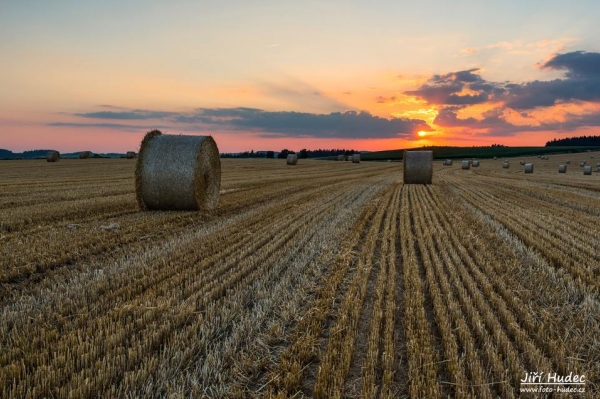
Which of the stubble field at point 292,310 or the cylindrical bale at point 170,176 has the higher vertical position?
the cylindrical bale at point 170,176

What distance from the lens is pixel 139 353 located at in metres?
3.25

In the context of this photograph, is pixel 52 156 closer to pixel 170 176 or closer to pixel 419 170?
pixel 419 170

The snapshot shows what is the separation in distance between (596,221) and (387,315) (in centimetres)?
873

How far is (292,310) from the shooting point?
426cm

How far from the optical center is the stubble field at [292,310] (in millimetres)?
3004

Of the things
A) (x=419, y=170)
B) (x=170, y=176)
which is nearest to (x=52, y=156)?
(x=419, y=170)

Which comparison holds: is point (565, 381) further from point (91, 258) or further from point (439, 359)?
point (91, 258)

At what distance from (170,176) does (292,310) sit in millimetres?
8126

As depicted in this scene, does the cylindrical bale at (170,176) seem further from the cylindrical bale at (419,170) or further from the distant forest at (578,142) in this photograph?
the distant forest at (578,142)

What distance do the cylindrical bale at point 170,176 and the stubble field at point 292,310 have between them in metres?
2.51

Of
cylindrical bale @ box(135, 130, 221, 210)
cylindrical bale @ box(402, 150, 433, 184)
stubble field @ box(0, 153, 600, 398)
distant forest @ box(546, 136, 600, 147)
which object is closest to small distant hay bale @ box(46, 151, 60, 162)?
cylindrical bale @ box(135, 130, 221, 210)

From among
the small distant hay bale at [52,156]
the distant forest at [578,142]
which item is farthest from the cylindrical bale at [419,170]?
the distant forest at [578,142]

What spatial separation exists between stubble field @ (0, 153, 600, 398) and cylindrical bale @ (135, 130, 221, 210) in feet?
8.25

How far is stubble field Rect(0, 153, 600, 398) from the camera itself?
118 inches
